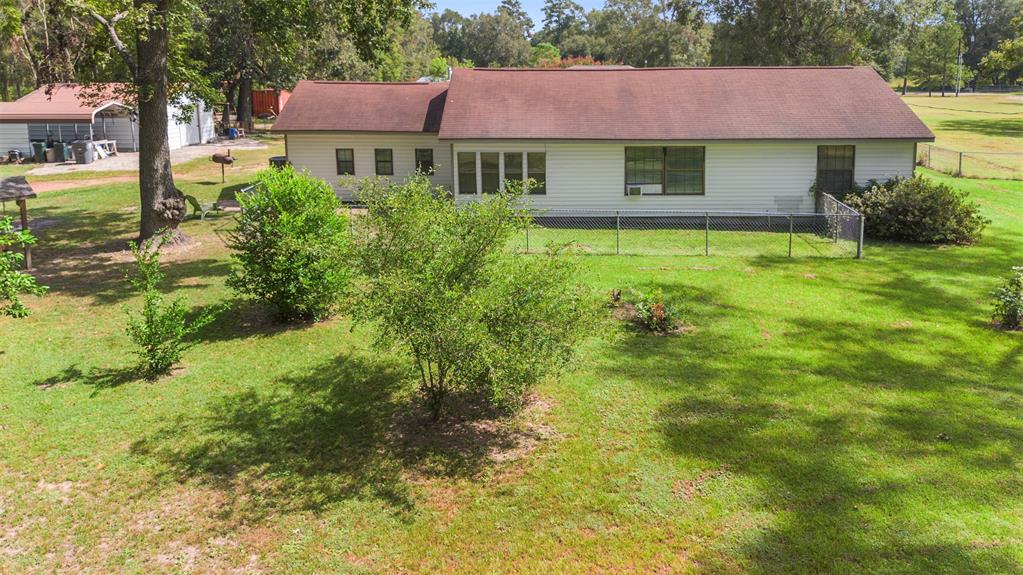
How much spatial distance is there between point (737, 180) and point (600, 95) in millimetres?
5606

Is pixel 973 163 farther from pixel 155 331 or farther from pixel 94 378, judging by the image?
pixel 94 378

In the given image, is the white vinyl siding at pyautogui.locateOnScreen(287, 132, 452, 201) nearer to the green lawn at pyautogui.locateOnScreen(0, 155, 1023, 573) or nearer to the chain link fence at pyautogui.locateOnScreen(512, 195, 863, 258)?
the chain link fence at pyautogui.locateOnScreen(512, 195, 863, 258)

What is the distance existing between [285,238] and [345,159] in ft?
49.6

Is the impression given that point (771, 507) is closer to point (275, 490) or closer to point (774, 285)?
point (275, 490)

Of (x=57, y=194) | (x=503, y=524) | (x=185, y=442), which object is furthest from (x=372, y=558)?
(x=57, y=194)

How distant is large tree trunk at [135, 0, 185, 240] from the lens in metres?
19.5

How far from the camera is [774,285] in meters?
16.9

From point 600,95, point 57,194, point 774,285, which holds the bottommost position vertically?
Result: point 774,285

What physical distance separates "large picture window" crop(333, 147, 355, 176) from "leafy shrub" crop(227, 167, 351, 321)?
13.8 meters

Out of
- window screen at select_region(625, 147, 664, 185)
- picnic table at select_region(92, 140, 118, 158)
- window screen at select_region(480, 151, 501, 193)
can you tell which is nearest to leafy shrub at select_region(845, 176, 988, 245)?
window screen at select_region(625, 147, 664, 185)

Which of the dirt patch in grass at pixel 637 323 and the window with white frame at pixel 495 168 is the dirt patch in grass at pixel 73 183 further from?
the dirt patch in grass at pixel 637 323

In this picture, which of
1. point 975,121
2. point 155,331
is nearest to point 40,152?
point 155,331

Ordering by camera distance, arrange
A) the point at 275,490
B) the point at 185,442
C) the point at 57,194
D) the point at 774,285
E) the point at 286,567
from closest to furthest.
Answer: the point at 286,567 < the point at 275,490 < the point at 185,442 < the point at 774,285 < the point at 57,194

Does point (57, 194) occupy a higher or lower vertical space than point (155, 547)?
higher
